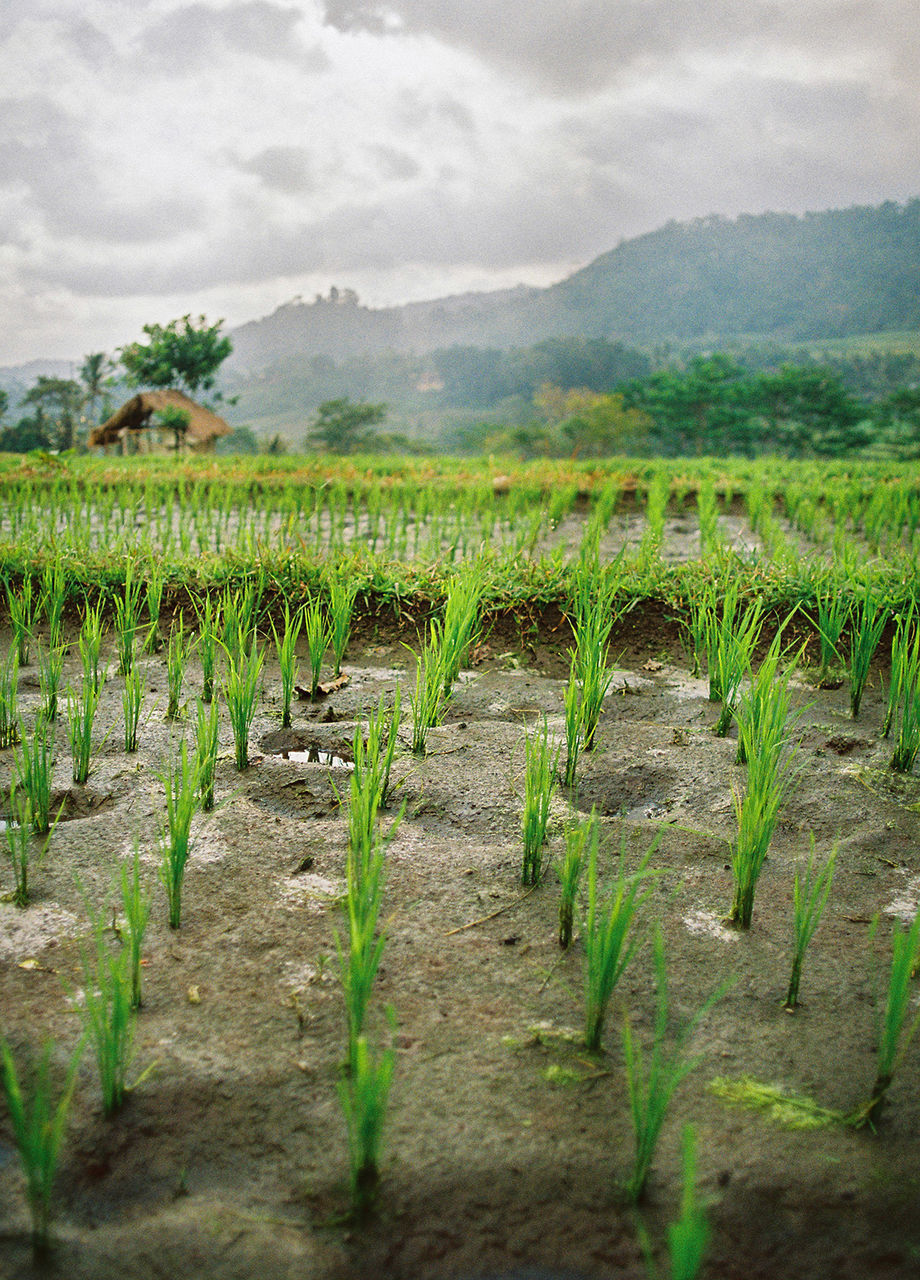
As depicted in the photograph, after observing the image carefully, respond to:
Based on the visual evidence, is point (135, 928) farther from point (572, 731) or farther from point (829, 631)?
point (829, 631)

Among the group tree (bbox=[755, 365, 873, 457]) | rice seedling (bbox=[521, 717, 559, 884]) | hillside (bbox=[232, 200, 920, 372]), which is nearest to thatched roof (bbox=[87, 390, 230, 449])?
rice seedling (bbox=[521, 717, 559, 884])

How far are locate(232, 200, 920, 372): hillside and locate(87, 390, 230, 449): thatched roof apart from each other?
295 feet

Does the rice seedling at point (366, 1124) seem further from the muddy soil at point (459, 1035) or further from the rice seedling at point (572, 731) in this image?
the rice seedling at point (572, 731)

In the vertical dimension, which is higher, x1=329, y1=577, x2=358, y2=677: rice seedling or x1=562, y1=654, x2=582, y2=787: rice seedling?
x1=329, y1=577, x2=358, y2=677: rice seedling

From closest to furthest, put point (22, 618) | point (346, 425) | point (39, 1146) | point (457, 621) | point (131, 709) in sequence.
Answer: point (39, 1146) → point (131, 709) → point (457, 621) → point (22, 618) → point (346, 425)

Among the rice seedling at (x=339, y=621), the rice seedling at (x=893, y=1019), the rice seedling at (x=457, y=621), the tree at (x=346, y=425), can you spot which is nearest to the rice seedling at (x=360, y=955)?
the rice seedling at (x=893, y=1019)

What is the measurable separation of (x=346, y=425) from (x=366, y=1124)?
46.3 meters

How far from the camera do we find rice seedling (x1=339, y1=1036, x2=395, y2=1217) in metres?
0.86

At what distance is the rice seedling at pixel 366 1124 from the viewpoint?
86 cm

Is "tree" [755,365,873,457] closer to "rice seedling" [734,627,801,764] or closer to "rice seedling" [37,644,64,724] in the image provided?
"rice seedling" [734,627,801,764]

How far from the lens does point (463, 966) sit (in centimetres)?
133

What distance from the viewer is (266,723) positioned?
7.61 feet

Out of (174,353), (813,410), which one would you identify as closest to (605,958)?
(174,353)

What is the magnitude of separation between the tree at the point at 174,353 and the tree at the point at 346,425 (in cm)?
1691
